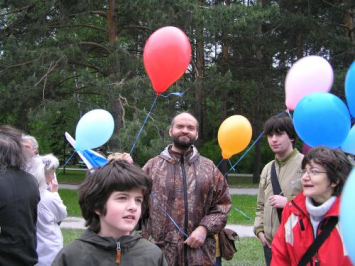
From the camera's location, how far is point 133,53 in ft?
51.3

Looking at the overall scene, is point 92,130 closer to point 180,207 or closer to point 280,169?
point 180,207

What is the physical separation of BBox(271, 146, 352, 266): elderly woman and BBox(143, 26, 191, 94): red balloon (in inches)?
72.8

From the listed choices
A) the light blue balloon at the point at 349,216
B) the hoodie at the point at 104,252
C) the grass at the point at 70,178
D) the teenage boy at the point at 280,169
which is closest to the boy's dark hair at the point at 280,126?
the teenage boy at the point at 280,169

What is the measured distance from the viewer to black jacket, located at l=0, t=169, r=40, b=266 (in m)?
2.75

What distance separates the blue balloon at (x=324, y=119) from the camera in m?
3.20

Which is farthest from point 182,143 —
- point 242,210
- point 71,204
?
point 71,204

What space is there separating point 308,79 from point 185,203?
5.16ft

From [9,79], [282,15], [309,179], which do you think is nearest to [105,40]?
[9,79]

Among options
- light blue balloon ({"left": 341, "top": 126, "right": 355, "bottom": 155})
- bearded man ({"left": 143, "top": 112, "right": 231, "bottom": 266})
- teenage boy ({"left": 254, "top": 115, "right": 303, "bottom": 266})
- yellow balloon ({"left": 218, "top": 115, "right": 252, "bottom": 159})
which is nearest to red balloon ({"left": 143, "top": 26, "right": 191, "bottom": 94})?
bearded man ({"left": 143, "top": 112, "right": 231, "bottom": 266})

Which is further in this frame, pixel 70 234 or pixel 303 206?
pixel 70 234

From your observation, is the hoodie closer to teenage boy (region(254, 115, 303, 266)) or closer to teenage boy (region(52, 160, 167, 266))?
teenage boy (region(52, 160, 167, 266))

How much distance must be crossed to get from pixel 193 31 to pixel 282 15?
6.67 m

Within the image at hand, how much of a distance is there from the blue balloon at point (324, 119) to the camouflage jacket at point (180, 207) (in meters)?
0.79

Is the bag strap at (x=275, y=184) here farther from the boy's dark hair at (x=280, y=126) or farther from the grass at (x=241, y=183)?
the grass at (x=241, y=183)
